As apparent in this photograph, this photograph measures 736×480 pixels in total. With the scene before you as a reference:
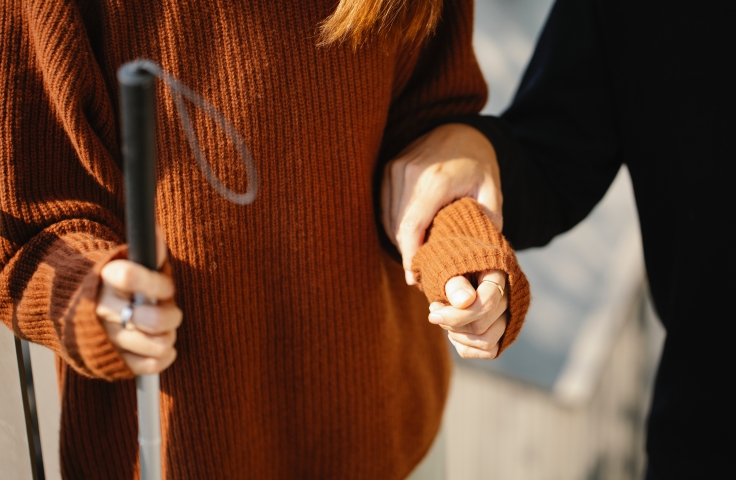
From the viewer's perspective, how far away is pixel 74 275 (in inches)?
17.8

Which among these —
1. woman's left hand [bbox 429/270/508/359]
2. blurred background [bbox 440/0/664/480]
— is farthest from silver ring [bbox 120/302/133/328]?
blurred background [bbox 440/0/664/480]

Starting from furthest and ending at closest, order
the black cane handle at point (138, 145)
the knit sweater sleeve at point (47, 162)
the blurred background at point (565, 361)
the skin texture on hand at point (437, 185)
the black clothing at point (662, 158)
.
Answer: the blurred background at point (565, 361) < the black clothing at point (662, 158) < the skin texture on hand at point (437, 185) < the knit sweater sleeve at point (47, 162) < the black cane handle at point (138, 145)

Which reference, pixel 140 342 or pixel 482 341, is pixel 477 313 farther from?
pixel 140 342

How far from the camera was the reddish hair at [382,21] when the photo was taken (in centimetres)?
55

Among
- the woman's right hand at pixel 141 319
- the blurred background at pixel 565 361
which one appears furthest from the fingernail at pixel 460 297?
the blurred background at pixel 565 361

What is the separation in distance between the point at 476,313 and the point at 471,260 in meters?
0.04

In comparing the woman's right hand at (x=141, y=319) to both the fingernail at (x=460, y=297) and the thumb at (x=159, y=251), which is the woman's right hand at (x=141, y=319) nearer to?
the thumb at (x=159, y=251)

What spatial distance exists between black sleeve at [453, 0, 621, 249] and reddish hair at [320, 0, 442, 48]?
Result: 21cm

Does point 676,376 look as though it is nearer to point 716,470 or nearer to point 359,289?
point 716,470

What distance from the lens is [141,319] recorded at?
416 mm

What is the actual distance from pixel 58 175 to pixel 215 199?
0.12 metres

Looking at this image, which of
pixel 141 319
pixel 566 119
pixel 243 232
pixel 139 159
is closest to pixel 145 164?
pixel 139 159

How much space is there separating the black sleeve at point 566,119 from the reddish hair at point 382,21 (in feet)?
0.67

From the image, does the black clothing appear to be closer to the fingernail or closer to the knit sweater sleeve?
the fingernail
